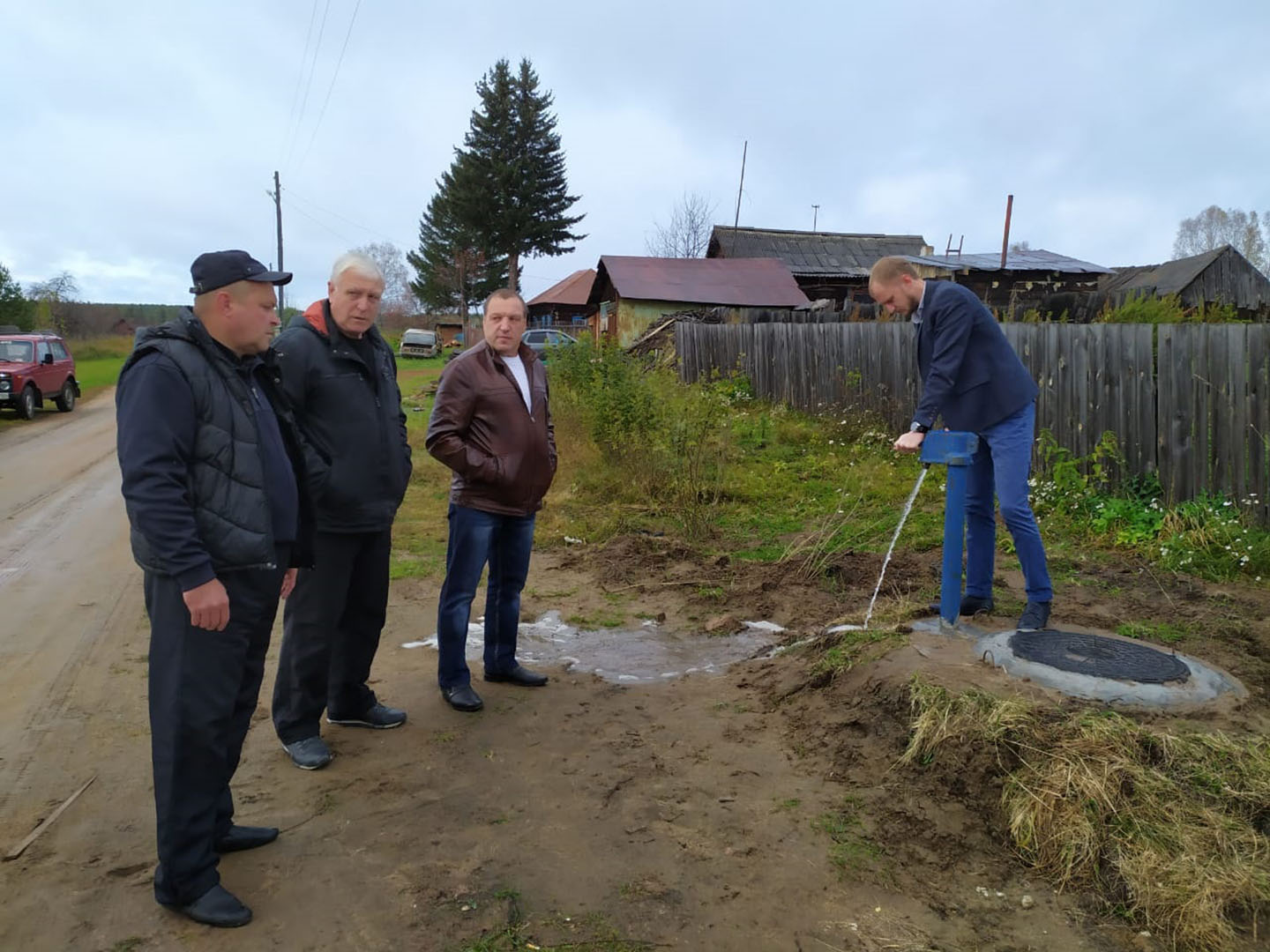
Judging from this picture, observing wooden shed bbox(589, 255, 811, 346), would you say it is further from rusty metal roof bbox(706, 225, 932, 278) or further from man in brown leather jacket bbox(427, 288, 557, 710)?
man in brown leather jacket bbox(427, 288, 557, 710)

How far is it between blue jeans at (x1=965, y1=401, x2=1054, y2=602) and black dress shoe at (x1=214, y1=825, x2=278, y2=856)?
3522mm

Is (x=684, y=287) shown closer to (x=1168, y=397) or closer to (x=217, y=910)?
(x=1168, y=397)

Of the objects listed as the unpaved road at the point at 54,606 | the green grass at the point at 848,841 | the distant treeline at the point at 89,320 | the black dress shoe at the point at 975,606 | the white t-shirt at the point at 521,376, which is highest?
the distant treeline at the point at 89,320

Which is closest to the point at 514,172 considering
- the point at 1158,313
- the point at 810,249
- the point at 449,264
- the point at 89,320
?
the point at 449,264

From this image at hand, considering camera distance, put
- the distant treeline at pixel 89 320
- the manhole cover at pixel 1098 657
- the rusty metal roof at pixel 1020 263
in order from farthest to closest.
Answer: the distant treeline at pixel 89 320 → the rusty metal roof at pixel 1020 263 → the manhole cover at pixel 1098 657

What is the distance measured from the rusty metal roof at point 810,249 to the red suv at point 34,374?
22.1m

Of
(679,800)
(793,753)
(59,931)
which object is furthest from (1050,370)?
(59,931)

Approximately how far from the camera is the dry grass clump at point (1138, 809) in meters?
2.58

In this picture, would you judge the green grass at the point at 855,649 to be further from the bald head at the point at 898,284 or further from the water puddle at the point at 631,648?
the bald head at the point at 898,284

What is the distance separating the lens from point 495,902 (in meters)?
2.67

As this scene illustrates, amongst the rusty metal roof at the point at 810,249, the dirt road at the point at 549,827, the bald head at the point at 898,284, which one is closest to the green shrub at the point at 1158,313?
the bald head at the point at 898,284

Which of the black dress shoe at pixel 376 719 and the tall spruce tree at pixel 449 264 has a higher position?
the tall spruce tree at pixel 449 264

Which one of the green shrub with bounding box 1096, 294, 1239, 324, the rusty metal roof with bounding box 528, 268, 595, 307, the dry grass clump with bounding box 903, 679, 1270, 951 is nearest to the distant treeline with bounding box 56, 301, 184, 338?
the rusty metal roof with bounding box 528, 268, 595, 307

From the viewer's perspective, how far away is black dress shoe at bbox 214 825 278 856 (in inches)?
115
